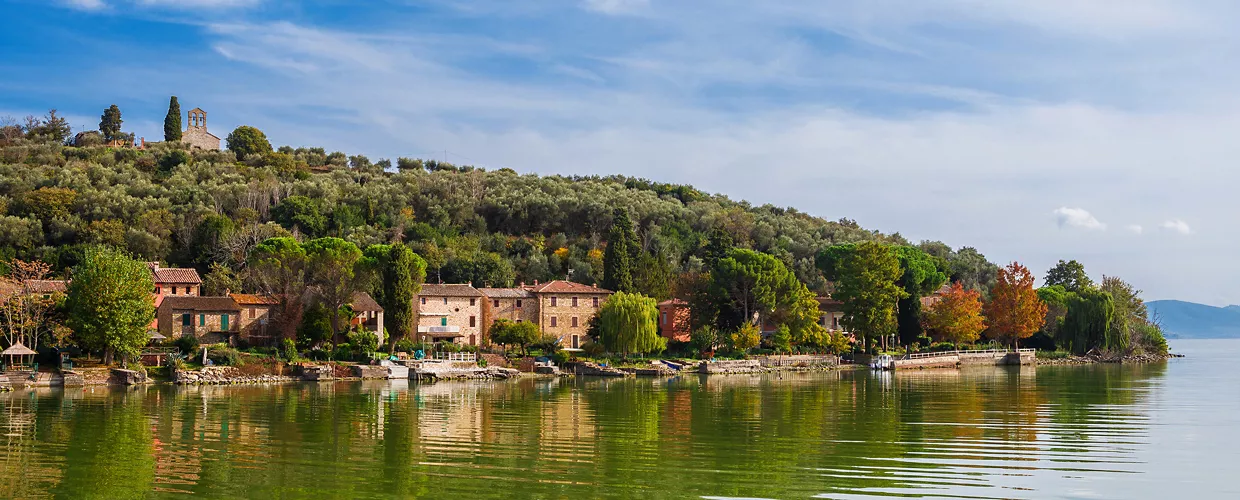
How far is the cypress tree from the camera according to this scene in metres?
134

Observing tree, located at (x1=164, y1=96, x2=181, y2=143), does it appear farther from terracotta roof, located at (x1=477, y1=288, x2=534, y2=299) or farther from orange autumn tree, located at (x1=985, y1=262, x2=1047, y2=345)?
orange autumn tree, located at (x1=985, y1=262, x2=1047, y2=345)

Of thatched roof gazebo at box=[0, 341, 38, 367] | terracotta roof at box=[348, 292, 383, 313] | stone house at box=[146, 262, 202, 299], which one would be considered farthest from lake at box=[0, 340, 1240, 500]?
stone house at box=[146, 262, 202, 299]

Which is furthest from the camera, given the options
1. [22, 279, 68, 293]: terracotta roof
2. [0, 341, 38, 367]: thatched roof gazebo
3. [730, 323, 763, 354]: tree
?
[730, 323, 763, 354]: tree

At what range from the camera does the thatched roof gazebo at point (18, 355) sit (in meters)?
51.5

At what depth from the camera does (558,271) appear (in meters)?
97.7

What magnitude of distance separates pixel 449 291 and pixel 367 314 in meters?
6.40

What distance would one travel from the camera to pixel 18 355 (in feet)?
177

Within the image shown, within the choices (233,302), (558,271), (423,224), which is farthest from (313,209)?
(233,302)

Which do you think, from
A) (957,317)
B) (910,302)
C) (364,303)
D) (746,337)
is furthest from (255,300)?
(957,317)

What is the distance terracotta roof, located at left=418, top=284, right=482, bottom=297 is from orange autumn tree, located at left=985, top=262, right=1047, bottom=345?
44693mm

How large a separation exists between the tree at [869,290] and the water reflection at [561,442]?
27.5 meters

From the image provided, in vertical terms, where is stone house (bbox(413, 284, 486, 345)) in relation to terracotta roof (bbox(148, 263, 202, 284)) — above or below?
below

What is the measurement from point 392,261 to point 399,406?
2654 centimetres

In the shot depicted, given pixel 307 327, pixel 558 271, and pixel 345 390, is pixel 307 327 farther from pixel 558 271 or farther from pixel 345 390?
pixel 558 271
